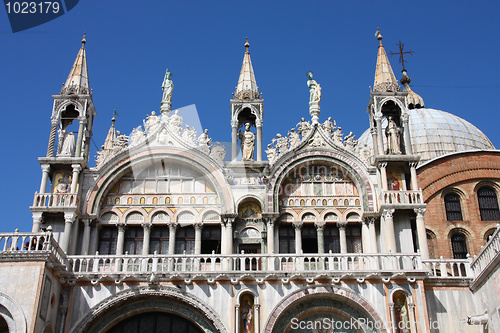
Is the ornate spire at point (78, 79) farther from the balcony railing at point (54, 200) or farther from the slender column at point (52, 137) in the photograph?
the balcony railing at point (54, 200)

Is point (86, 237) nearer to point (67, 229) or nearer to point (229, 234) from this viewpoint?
point (67, 229)

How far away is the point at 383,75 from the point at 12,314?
1778 centimetres

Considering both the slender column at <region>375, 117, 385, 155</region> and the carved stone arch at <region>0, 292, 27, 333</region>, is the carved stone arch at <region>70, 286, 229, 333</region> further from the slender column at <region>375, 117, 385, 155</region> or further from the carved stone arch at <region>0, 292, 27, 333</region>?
the slender column at <region>375, 117, 385, 155</region>

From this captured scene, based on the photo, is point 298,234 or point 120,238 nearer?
point 120,238

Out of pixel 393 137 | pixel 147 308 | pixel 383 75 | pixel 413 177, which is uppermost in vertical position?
pixel 383 75

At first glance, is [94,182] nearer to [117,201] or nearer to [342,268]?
[117,201]

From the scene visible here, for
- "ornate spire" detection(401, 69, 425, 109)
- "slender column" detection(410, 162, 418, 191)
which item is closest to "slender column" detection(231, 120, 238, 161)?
"slender column" detection(410, 162, 418, 191)

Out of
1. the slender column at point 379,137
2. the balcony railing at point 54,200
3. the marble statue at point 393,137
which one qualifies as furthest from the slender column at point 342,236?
the balcony railing at point 54,200

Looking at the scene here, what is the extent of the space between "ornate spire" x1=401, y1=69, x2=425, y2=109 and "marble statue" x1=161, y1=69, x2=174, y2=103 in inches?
811

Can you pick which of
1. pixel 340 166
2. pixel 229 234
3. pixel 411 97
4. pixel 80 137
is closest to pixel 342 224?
pixel 340 166

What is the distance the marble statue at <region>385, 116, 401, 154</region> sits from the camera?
27.7 m

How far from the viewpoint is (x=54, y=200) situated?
25.9 meters

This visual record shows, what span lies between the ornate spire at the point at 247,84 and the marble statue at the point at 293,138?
2.19 m

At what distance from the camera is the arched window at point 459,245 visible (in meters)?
31.8
